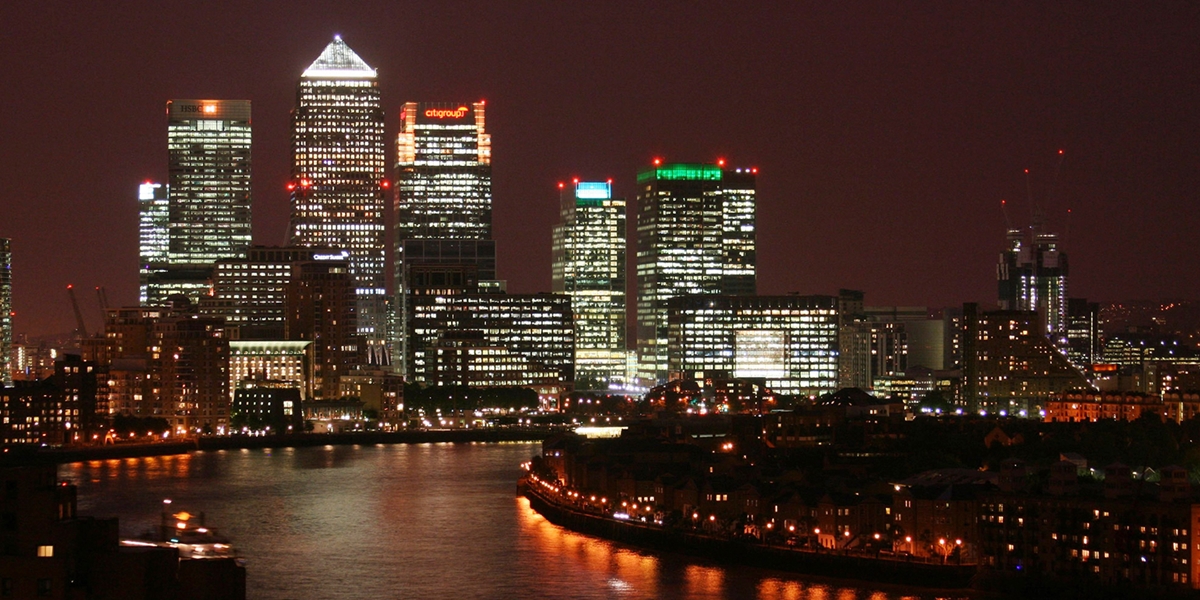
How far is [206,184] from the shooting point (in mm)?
132375

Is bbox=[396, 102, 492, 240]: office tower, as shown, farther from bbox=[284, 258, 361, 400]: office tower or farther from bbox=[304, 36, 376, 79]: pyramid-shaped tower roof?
bbox=[284, 258, 361, 400]: office tower

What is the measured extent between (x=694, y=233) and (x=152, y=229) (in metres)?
38.7

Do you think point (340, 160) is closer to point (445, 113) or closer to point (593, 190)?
point (445, 113)

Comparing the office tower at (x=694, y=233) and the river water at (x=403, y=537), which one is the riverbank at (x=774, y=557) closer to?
the river water at (x=403, y=537)

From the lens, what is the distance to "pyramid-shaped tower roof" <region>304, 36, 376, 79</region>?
129 m

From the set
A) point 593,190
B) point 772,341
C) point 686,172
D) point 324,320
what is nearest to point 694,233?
point 686,172

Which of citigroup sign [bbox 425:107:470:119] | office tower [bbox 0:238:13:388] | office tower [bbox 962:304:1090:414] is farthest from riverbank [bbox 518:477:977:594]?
citigroup sign [bbox 425:107:470:119]

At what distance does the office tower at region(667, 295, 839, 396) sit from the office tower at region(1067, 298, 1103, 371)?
16.4 m

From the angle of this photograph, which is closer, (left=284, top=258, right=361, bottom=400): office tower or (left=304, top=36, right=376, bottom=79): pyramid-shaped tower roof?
(left=284, top=258, right=361, bottom=400): office tower

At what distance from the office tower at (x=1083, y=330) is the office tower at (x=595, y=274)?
31.0 m

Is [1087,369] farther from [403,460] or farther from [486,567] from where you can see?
[486,567]

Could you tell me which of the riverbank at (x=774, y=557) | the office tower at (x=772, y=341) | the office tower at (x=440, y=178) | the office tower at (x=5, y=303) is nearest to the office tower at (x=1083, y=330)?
the office tower at (x=772, y=341)

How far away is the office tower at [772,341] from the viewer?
121 metres

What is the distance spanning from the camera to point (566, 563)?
3766cm
